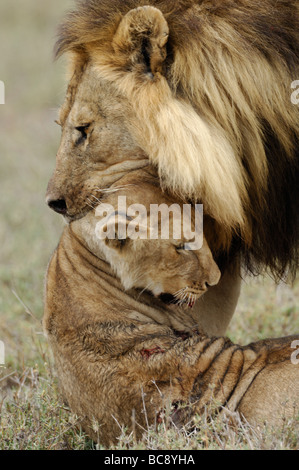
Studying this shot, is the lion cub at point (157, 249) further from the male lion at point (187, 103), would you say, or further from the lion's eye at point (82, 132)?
the lion's eye at point (82, 132)

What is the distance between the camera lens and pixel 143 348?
118 inches

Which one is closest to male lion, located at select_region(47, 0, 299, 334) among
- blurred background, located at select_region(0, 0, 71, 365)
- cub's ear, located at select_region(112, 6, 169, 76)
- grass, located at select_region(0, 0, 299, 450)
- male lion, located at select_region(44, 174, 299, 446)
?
cub's ear, located at select_region(112, 6, 169, 76)

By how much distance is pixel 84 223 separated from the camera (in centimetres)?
317

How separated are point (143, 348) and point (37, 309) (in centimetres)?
220

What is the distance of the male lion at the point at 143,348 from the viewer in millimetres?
2891

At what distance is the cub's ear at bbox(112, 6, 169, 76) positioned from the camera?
287 cm

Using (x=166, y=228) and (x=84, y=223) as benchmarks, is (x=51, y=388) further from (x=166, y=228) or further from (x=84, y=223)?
(x=166, y=228)

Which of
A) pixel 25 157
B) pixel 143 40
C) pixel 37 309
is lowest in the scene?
pixel 37 309

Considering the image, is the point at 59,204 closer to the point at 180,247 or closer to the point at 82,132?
the point at 82,132

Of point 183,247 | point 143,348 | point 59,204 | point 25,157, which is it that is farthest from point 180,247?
point 25,157

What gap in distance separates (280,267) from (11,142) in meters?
6.91

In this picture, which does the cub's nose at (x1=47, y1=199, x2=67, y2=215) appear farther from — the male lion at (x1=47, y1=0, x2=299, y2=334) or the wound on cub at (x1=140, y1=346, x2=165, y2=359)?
the wound on cub at (x1=140, y1=346, x2=165, y2=359)

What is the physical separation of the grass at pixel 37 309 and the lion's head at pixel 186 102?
78cm

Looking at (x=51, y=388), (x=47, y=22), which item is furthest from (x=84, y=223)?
(x=47, y=22)
